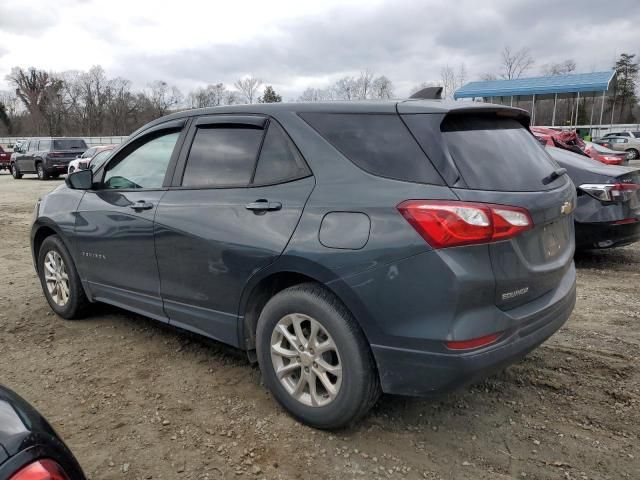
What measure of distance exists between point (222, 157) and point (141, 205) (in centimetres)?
77

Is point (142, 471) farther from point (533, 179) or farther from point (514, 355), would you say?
point (533, 179)

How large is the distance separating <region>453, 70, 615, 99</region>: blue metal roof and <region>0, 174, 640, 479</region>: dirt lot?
141 ft

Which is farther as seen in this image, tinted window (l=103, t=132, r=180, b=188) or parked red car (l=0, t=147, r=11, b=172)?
parked red car (l=0, t=147, r=11, b=172)

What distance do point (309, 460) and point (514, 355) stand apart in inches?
44.7

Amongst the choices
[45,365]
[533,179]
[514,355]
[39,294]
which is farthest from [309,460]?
[39,294]

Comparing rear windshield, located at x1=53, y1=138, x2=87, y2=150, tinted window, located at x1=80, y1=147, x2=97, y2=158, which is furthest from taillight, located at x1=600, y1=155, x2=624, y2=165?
rear windshield, located at x1=53, y1=138, x2=87, y2=150

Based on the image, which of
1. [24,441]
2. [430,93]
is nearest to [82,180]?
[430,93]

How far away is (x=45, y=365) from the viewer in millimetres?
3742

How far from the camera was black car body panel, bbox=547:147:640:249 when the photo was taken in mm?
5793

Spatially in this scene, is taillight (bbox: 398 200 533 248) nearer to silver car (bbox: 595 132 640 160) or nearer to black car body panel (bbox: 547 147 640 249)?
black car body panel (bbox: 547 147 640 249)

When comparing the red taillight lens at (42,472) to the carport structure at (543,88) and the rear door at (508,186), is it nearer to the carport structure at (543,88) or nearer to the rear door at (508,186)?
the rear door at (508,186)

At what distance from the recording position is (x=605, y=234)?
584 centimetres

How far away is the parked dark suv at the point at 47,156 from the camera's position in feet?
77.7

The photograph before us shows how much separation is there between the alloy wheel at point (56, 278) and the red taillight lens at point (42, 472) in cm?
339
